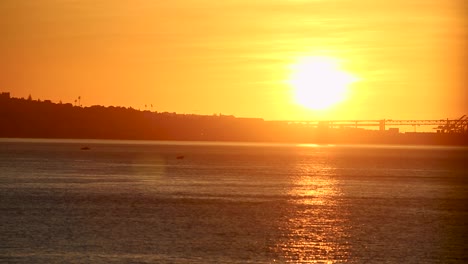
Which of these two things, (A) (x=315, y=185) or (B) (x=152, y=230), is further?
(A) (x=315, y=185)

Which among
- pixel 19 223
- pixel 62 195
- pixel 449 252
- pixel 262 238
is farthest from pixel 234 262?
pixel 62 195

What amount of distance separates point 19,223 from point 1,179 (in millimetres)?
46124

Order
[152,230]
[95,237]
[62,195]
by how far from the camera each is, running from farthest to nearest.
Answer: [62,195] < [152,230] < [95,237]

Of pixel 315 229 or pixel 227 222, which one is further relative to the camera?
pixel 227 222

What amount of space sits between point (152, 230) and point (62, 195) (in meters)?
26.3

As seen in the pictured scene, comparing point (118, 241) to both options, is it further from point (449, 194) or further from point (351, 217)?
point (449, 194)

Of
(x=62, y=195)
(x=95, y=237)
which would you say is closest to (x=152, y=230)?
(x=95, y=237)

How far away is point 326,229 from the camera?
54.4 metres

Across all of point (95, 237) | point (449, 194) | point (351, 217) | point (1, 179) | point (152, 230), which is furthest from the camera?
point (1, 179)

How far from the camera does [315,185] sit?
9981 cm

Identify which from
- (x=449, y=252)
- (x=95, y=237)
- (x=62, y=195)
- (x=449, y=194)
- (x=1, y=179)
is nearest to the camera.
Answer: (x=449, y=252)

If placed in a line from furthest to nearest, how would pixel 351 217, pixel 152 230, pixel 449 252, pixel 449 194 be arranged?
1. pixel 449 194
2. pixel 351 217
3. pixel 152 230
4. pixel 449 252

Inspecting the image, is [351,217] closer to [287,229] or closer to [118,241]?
[287,229]

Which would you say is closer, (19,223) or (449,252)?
(449,252)
